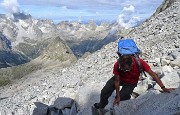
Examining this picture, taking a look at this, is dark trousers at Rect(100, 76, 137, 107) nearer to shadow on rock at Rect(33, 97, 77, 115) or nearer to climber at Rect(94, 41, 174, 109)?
climber at Rect(94, 41, 174, 109)

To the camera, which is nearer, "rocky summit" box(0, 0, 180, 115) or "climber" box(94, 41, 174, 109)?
"climber" box(94, 41, 174, 109)

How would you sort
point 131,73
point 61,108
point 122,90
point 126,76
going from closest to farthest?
point 131,73
point 126,76
point 122,90
point 61,108

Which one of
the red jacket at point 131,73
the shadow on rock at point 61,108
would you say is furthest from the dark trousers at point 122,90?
the shadow on rock at point 61,108

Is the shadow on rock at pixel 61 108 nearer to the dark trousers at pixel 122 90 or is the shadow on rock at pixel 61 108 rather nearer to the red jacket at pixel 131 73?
the dark trousers at pixel 122 90

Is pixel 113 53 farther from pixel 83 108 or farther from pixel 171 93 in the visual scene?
pixel 171 93

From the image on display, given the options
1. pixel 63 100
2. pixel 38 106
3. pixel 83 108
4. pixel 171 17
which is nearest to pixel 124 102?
pixel 83 108

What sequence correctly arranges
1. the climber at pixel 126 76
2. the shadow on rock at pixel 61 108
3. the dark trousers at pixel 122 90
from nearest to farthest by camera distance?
the climber at pixel 126 76 < the dark trousers at pixel 122 90 < the shadow on rock at pixel 61 108

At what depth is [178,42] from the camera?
1000 inches

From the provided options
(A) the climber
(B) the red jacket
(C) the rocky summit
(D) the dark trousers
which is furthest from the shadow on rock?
(B) the red jacket

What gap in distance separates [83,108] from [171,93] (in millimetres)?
6959

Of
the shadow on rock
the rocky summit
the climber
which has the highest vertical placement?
the climber

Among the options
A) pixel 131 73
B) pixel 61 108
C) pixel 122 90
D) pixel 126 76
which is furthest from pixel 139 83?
pixel 61 108

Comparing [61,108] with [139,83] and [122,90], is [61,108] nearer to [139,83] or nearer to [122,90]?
[139,83]

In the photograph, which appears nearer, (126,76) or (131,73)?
(131,73)
